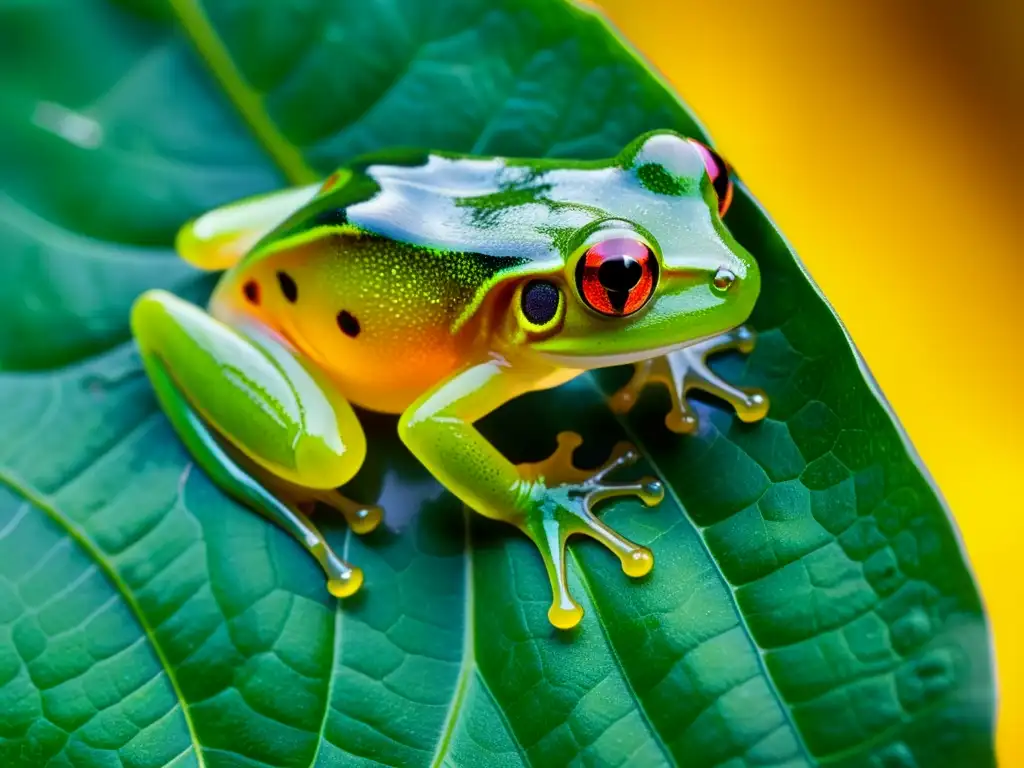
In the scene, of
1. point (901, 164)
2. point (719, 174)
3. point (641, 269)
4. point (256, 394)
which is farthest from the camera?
point (901, 164)

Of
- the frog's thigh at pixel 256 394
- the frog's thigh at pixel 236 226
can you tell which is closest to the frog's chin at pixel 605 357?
the frog's thigh at pixel 256 394

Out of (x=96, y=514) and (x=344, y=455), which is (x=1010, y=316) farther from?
(x=96, y=514)

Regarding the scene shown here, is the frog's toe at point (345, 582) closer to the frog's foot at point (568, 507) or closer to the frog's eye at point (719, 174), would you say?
the frog's foot at point (568, 507)

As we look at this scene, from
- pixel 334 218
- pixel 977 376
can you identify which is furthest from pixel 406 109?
pixel 977 376

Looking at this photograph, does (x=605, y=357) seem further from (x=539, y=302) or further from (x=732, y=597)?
(x=732, y=597)

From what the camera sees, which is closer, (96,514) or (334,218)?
(334,218)

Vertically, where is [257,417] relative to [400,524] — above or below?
above

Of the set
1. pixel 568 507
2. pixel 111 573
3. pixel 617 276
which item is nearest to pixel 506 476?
pixel 568 507
